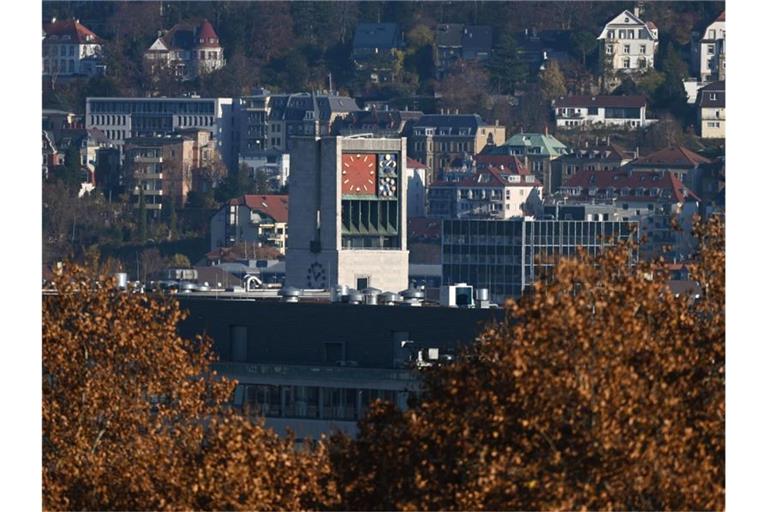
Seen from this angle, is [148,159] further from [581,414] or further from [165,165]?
[581,414]

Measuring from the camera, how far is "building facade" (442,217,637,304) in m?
93.4

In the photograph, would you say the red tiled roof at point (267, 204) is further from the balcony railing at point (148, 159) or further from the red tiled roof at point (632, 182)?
the red tiled roof at point (632, 182)

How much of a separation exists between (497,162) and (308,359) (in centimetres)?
8689

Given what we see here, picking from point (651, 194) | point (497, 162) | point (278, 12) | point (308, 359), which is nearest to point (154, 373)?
point (308, 359)

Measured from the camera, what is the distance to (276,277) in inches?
3659

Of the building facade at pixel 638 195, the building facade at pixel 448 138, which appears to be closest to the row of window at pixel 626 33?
the building facade at pixel 448 138

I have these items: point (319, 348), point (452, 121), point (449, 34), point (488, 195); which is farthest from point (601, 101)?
point (319, 348)

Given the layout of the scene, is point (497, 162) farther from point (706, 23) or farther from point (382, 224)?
point (382, 224)

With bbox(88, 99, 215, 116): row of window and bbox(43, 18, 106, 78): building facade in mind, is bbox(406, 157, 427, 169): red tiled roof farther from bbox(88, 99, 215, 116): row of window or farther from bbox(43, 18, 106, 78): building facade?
bbox(43, 18, 106, 78): building facade

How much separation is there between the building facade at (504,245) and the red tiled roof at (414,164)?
24.2 meters

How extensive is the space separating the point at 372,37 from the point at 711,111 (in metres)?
20.2

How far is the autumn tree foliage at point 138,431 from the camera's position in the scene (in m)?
16.8

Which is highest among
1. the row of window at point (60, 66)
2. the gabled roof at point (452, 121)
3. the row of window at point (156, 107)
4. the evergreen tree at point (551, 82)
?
the row of window at point (60, 66)

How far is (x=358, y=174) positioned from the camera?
278 ft
